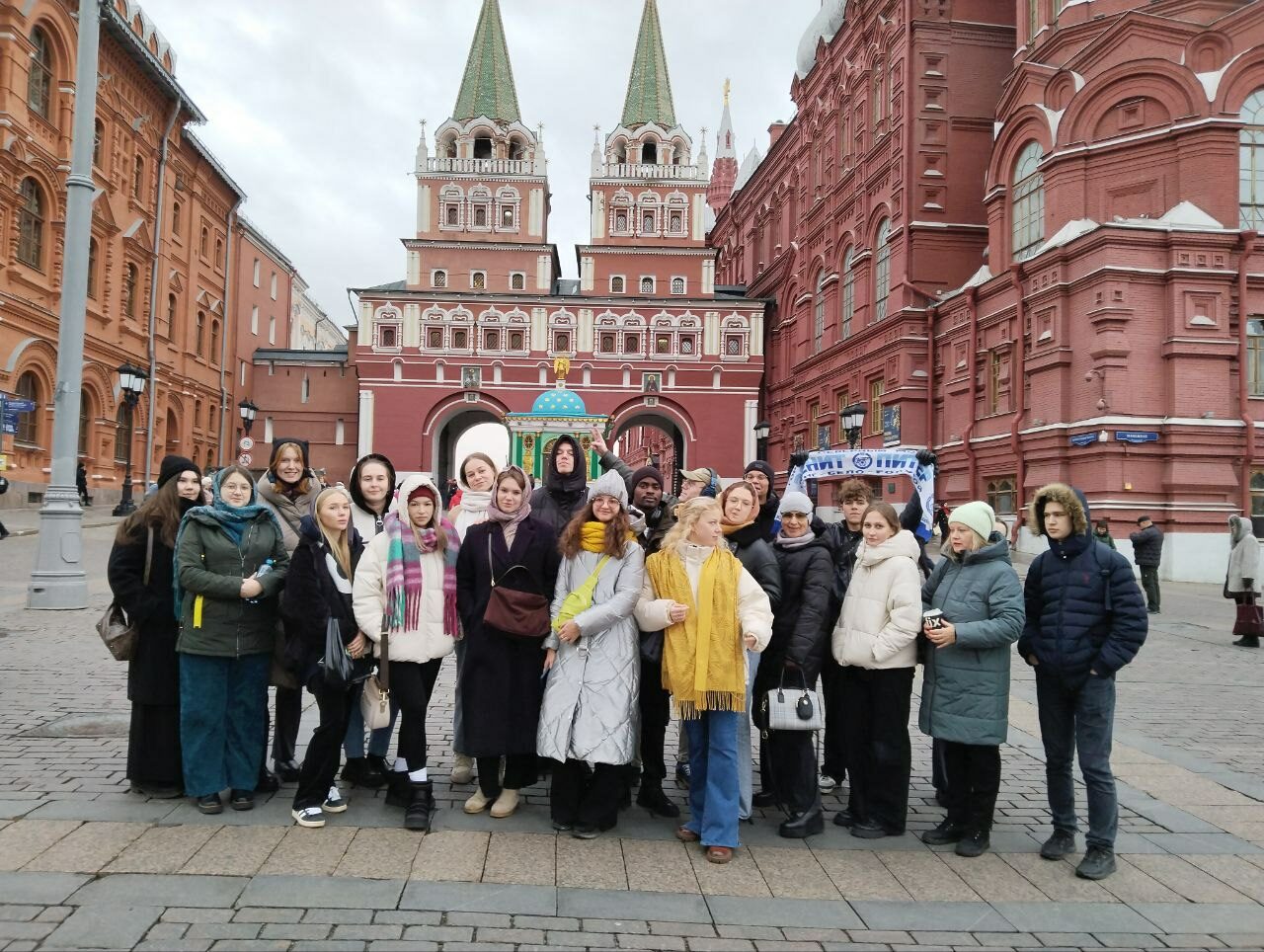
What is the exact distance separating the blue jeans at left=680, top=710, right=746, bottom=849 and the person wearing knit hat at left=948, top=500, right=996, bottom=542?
4.98ft

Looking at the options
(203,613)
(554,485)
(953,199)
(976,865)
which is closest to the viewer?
(976,865)

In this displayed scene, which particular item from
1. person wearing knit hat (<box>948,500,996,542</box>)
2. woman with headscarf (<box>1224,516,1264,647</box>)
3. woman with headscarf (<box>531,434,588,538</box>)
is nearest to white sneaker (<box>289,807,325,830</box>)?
woman with headscarf (<box>531,434,588,538</box>)

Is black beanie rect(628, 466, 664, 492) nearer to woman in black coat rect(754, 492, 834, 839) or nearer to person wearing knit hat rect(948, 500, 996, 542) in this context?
woman in black coat rect(754, 492, 834, 839)

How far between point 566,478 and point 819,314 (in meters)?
33.4

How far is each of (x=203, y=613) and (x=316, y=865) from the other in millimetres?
1431

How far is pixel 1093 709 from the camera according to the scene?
4352 millimetres

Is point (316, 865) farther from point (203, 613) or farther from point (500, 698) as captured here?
point (203, 613)

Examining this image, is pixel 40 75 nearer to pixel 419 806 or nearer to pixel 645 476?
pixel 645 476

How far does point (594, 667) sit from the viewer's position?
4629 millimetres

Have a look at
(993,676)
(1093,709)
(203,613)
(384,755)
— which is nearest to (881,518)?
(993,676)

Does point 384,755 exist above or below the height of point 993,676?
below

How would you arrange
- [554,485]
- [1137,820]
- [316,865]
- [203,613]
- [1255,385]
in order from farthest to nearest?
[1255,385] < [554,485] < [1137,820] < [203,613] < [316,865]

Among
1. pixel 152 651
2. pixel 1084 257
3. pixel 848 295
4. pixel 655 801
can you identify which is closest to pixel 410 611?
pixel 152 651

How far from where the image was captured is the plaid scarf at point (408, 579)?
4.73 m
